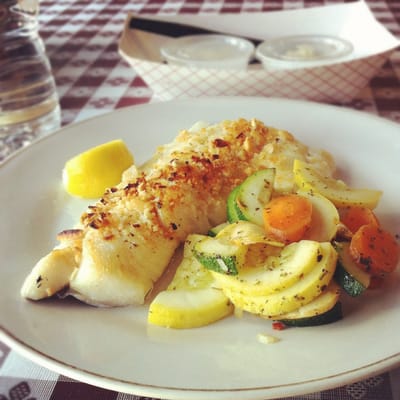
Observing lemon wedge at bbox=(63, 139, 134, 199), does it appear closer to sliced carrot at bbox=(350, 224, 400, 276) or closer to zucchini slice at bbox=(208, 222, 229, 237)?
zucchini slice at bbox=(208, 222, 229, 237)

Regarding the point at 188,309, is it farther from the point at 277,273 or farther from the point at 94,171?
the point at 94,171

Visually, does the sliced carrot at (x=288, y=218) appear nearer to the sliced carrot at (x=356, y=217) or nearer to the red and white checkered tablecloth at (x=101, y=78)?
the sliced carrot at (x=356, y=217)

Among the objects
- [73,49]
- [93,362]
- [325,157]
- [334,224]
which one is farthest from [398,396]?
[73,49]

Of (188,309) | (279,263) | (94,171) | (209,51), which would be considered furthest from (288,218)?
(209,51)

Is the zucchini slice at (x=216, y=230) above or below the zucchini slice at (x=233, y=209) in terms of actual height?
below

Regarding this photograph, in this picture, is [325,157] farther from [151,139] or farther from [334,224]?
[151,139]

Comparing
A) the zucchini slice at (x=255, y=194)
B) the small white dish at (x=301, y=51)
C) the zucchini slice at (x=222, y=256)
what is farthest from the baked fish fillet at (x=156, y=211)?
the small white dish at (x=301, y=51)

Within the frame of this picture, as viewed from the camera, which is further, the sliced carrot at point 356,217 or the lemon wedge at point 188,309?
the sliced carrot at point 356,217

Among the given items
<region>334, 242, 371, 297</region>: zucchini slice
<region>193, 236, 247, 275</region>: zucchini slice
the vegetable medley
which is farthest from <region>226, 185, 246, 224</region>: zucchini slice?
<region>334, 242, 371, 297</region>: zucchini slice
